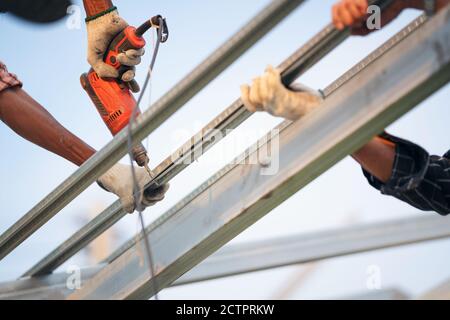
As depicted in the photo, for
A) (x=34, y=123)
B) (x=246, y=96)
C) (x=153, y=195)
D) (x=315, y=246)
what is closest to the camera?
(x=246, y=96)

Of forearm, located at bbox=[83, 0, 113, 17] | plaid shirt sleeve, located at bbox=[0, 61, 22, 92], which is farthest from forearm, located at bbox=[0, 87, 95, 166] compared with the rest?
forearm, located at bbox=[83, 0, 113, 17]

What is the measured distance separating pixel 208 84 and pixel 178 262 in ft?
1.30

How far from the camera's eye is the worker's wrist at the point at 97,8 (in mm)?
2061

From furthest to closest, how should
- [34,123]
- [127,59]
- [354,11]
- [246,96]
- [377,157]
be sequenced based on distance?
1. [34,123]
2. [127,59]
3. [377,157]
4. [246,96]
5. [354,11]

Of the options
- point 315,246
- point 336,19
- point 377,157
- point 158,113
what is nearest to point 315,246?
point 315,246

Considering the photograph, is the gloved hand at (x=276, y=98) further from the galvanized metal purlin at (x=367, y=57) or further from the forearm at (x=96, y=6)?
the forearm at (x=96, y=6)

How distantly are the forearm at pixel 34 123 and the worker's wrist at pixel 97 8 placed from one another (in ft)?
0.81

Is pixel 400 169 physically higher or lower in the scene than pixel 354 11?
lower

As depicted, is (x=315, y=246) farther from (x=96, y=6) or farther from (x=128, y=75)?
(x=96, y=6)

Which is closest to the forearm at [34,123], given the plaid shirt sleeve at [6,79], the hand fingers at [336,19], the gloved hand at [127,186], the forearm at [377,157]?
the plaid shirt sleeve at [6,79]

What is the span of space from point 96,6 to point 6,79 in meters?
0.28

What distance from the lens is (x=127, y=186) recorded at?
194 centimetres

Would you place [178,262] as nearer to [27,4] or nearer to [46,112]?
[46,112]

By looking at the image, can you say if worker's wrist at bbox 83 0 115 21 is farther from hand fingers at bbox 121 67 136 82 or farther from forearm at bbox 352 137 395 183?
forearm at bbox 352 137 395 183
